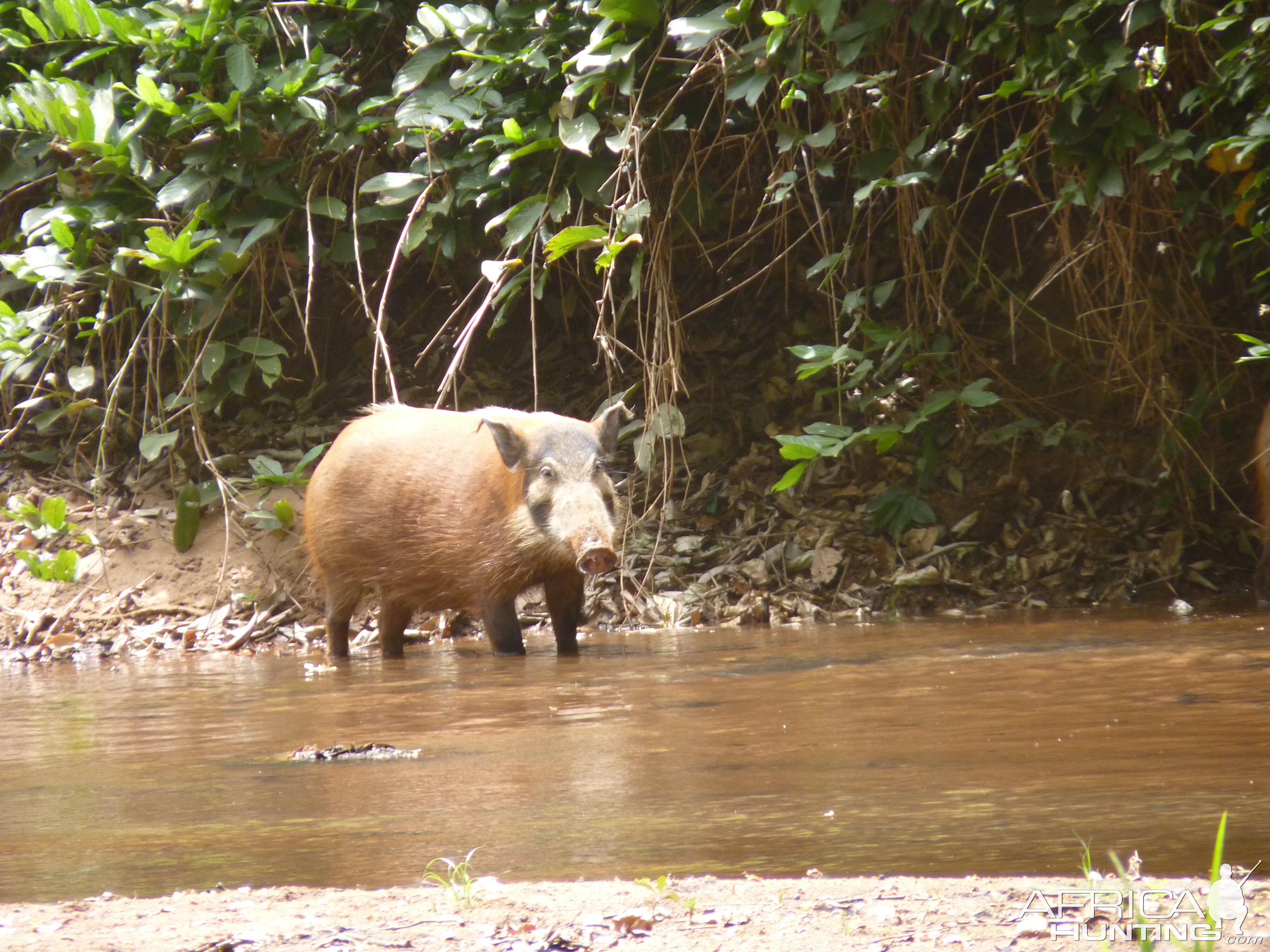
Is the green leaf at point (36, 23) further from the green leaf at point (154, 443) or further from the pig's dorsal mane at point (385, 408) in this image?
the pig's dorsal mane at point (385, 408)

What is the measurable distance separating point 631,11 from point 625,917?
4.32 m

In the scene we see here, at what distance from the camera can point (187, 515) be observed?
6871 mm

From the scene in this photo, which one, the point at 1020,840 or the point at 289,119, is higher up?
the point at 289,119

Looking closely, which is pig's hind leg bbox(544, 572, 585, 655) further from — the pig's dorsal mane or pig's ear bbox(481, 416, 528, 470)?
the pig's dorsal mane

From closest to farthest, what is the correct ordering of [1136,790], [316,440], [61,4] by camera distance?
[1136,790] → [61,4] → [316,440]

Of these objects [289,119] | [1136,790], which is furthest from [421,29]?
[1136,790]

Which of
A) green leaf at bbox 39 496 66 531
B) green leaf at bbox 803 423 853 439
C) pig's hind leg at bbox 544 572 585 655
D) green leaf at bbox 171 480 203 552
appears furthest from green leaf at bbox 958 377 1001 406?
green leaf at bbox 39 496 66 531

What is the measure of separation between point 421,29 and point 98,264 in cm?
196

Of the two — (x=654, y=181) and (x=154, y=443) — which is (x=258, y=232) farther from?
(x=654, y=181)

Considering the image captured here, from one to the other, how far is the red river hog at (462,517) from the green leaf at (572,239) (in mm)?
642

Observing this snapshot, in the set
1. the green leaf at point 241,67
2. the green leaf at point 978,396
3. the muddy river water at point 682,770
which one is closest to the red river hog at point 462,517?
the muddy river water at point 682,770

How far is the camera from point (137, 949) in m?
1.60

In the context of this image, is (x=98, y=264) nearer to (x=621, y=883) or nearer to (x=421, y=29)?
(x=421, y=29)

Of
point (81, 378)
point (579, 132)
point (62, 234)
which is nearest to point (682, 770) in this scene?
point (579, 132)
